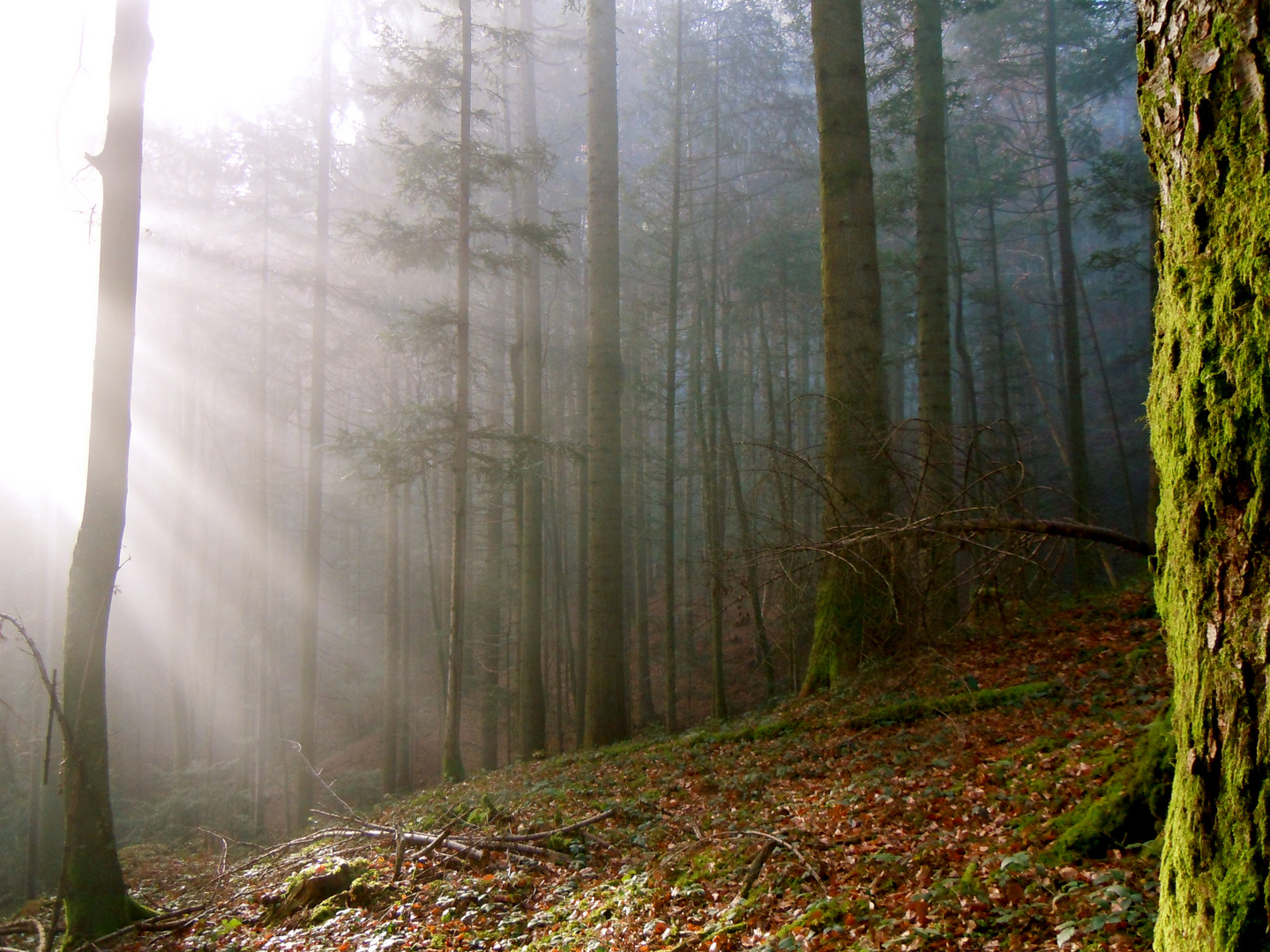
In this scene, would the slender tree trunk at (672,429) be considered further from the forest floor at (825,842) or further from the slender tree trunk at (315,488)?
the slender tree trunk at (315,488)

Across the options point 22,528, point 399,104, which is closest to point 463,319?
point 399,104

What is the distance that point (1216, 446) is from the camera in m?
1.40

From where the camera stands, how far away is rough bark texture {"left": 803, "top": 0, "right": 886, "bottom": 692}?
8156 mm

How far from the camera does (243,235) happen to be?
19922 mm

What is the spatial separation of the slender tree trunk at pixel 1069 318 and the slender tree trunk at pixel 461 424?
9.40 meters

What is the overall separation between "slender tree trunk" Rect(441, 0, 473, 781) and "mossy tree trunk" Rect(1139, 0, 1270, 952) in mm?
11248

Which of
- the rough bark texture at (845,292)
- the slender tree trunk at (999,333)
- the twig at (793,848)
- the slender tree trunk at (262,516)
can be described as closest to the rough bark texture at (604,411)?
the rough bark texture at (845,292)

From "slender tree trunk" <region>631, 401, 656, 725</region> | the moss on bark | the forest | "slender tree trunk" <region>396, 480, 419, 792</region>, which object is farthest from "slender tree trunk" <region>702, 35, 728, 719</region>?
the moss on bark

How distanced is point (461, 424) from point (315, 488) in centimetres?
522

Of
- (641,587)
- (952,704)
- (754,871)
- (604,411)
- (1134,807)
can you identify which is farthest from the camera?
(641,587)

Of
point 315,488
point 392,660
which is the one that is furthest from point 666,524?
point 392,660

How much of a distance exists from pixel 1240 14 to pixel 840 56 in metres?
8.40

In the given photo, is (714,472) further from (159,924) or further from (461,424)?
(159,924)

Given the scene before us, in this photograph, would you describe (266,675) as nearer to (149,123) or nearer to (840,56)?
(149,123)
